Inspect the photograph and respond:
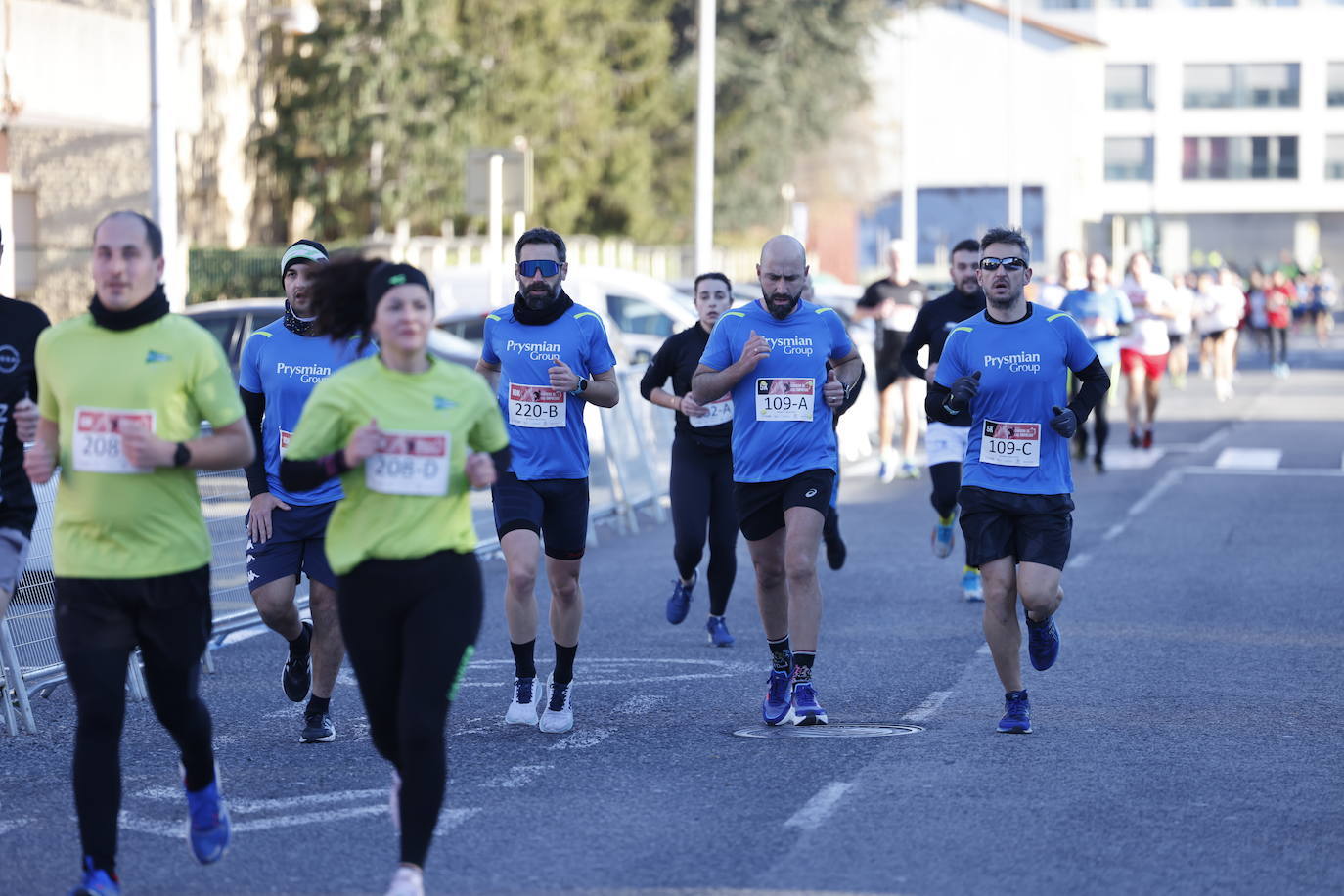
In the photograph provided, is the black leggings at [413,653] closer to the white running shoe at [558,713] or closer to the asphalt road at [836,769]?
the asphalt road at [836,769]

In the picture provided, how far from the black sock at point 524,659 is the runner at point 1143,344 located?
44.6ft

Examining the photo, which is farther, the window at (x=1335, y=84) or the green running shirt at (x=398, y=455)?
the window at (x=1335, y=84)

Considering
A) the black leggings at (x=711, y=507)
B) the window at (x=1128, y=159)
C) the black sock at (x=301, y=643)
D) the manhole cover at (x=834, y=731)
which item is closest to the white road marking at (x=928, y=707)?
the manhole cover at (x=834, y=731)

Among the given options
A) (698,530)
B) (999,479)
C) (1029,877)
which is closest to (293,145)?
(698,530)

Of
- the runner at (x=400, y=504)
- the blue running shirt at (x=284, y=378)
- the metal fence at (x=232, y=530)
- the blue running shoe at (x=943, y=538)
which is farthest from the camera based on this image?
the blue running shoe at (x=943, y=538)

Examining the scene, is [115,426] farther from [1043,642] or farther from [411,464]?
[1043,642]

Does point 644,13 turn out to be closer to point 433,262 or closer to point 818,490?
point 433,262

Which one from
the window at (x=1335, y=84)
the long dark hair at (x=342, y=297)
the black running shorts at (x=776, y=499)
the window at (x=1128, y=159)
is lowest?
the black running shorts at (x=776, y=499)

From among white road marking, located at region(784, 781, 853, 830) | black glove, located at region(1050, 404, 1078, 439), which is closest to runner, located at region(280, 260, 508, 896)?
white road marking, located at region(784, 781, 853, 830)

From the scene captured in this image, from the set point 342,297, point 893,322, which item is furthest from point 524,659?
point 893,322

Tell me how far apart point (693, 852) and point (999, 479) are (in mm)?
2524

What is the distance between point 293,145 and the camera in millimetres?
35938

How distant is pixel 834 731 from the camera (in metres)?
7.95

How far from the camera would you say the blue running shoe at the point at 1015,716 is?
7855 mm
